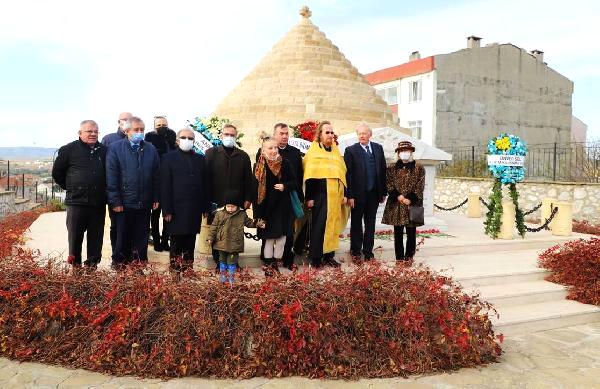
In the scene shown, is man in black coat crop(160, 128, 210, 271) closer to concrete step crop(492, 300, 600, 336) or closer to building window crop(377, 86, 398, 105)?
concrete step crop(492, 300, 600, 336)

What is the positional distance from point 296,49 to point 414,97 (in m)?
14.7

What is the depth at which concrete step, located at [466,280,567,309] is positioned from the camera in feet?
20.0

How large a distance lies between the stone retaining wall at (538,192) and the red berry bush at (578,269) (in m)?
7.80

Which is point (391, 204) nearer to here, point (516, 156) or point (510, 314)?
point (510, 314)

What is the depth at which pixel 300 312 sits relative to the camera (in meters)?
4.23

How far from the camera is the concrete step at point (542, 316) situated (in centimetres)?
550

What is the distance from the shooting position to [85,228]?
19.0 ft

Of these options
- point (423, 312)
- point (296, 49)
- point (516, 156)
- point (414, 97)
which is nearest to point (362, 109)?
point (296, 49)

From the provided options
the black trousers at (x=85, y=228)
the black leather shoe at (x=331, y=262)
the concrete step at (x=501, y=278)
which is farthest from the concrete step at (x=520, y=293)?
the black trousers at (x=85, y=228)

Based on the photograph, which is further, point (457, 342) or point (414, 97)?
point (414, 97)

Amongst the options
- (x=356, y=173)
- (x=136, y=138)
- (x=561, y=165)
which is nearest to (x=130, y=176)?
(x=136, y=138)

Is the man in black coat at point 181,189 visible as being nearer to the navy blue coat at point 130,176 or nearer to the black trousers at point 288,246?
the navy blue coat at point 130,176

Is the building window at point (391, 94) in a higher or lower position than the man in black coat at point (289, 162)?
higher

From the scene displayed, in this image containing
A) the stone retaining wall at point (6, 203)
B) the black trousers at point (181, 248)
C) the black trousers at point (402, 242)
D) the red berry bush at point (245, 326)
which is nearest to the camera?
the red berry bush at point (245, 326)
